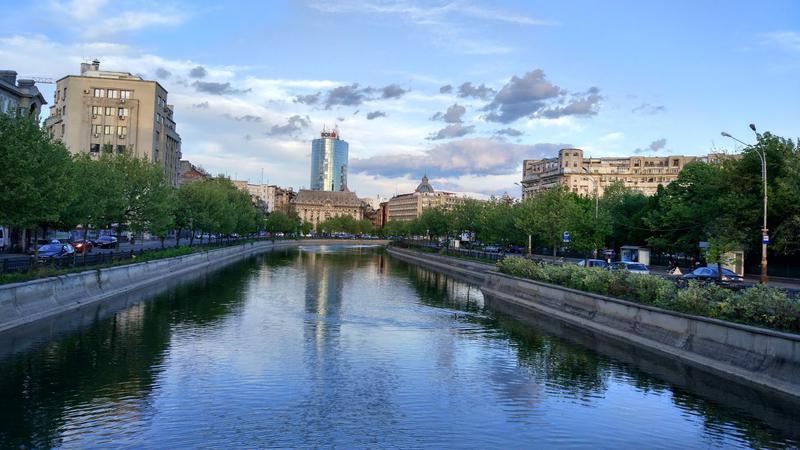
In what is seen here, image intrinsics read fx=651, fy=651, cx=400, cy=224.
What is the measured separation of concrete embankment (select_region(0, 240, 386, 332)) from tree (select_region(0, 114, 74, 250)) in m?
3.61

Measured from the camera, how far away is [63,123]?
130 meters

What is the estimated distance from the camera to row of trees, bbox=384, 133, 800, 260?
5325 centimetres

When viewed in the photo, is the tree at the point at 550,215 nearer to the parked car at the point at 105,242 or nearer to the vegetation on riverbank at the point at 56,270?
the vegetation on riverbank at the point at 56,270

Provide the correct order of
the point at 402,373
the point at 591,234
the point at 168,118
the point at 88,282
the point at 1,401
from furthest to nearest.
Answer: the point at 168,118 < the point at 591,234 < the point at 88,282 < the point at 402,373 < the point at 1,401

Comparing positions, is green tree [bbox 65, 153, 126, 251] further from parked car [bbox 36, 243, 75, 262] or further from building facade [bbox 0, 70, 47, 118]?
building facade [bbox 0, 70, 47, 118]

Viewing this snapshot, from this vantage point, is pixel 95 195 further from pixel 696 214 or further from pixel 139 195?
pixel 696 214

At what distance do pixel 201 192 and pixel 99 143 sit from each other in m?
50.9

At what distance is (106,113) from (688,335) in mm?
129944

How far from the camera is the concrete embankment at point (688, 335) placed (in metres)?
21.5

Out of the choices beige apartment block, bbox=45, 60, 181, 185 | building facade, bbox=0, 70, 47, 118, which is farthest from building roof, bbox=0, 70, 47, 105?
beige apartment block, bbox=45, 60, 181, 185

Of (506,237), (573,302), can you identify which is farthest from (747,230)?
(506,237)

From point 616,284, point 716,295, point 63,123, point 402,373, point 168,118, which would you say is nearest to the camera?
point 402,373

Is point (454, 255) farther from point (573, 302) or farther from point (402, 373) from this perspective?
point (402, 373)

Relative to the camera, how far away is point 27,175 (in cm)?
3156
